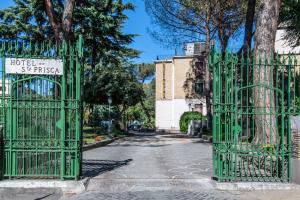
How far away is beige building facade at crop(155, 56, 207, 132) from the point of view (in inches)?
2132

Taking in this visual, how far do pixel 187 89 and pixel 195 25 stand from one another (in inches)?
813

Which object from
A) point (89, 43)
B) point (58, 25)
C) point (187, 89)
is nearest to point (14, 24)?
point (89, 43)

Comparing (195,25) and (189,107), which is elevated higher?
(195,25)

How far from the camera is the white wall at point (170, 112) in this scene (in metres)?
54.9

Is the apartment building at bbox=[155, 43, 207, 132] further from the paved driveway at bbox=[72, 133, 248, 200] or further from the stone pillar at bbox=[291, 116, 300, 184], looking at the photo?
the stone pillar at bbox=[291, 116, 300, 184]

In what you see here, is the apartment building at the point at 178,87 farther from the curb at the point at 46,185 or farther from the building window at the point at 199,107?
the curb at the point at 46,185

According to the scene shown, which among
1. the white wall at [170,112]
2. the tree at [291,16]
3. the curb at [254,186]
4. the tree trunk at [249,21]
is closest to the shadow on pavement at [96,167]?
the curb at [254,186]

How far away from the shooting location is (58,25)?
1652 cm

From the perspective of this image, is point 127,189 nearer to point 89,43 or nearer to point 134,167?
point 134,167

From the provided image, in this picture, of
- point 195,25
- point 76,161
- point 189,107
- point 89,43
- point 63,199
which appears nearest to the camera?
point 63,199

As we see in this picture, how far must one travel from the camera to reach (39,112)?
9.76 meters

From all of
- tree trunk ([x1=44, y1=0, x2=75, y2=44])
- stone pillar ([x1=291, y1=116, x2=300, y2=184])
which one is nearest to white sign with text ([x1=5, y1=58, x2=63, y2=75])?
stone pillar ([x1=291, y1=116, x2=300, y2=184])

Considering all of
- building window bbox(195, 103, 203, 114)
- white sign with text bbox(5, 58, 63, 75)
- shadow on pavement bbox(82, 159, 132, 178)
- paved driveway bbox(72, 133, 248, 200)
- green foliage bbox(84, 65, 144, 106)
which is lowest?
paved driveway bbox(72, 133, 248, 200)

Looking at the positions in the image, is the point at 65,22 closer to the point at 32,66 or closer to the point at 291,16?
the point at 32,66
